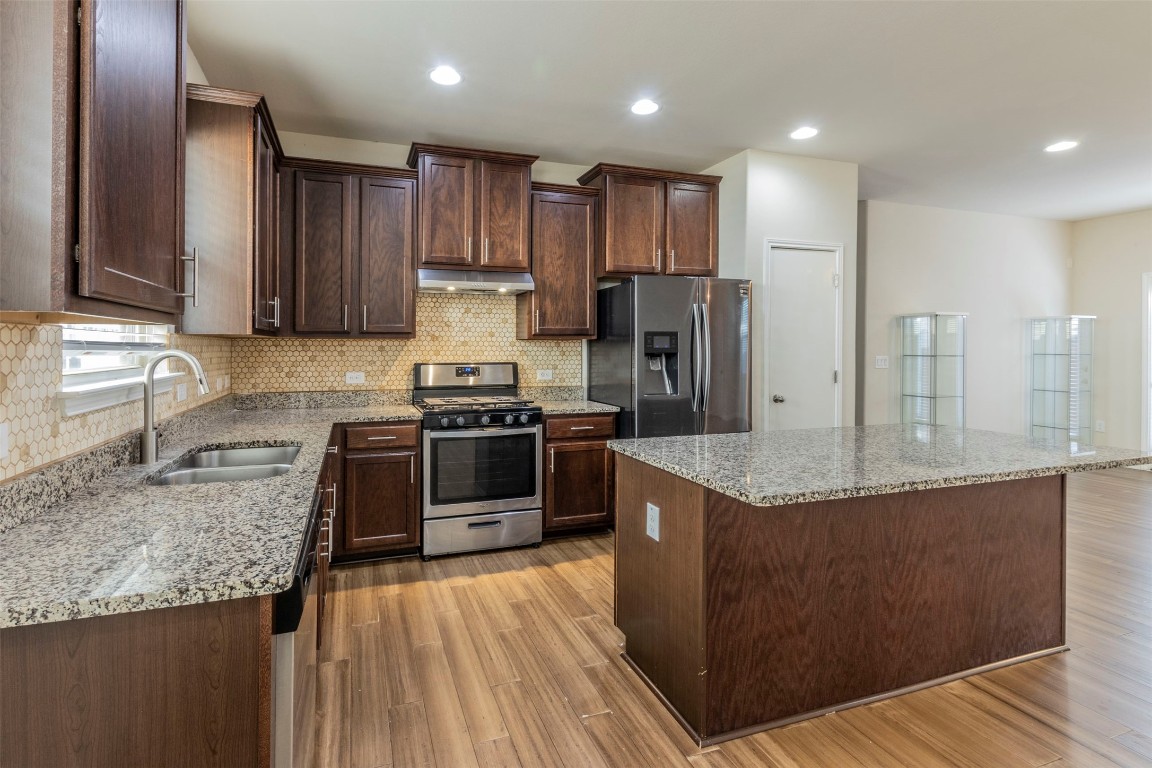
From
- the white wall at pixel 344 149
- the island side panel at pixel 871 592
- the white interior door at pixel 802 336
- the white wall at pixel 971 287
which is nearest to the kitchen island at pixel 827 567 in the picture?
the island side panel at pixel 871 592

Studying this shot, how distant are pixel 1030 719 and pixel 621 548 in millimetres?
1480

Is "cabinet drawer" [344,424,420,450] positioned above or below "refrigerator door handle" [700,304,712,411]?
below

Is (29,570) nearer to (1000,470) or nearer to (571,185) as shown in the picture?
(1000,470)

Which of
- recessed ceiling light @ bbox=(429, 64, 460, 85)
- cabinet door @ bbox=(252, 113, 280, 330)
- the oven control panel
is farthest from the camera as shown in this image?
the oven control panel

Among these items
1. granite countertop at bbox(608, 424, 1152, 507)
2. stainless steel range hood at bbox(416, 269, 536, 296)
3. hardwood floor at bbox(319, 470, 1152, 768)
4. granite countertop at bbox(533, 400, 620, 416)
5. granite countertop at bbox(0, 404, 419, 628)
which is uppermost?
stainless steel range hood at bbox(416, 269, 536, 296)

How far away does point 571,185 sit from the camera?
4.29 m

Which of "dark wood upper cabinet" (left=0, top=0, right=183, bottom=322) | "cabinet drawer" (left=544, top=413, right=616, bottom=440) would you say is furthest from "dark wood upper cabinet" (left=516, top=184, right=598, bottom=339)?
"dark wood upper cabinet" (left=0, top=0, right=183, bottom=322)

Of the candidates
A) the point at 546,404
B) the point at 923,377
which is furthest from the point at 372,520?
the point at 923,377

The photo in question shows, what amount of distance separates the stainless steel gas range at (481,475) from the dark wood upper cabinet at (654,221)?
130 centimetres

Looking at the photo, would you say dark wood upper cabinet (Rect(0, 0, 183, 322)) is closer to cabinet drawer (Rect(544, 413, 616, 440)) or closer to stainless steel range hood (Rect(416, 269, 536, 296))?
stainless steel range hood (Rect(416, 269, 536, 296))

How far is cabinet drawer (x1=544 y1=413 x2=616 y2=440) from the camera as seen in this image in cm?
383

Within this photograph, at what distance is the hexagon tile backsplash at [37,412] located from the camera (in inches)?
52.9

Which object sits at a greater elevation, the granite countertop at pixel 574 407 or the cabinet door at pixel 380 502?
the granite countertop at pixel 574 407

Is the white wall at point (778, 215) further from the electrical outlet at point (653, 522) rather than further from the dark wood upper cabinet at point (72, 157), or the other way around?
the dark wood upper cabinet at point (72, 157)
